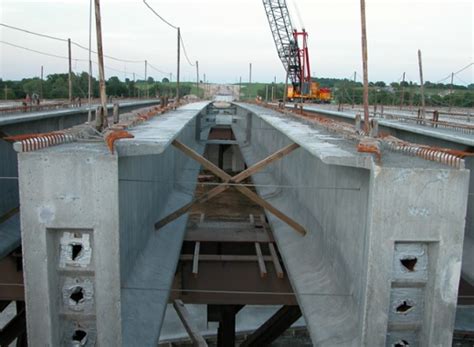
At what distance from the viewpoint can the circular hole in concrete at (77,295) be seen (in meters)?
5.64

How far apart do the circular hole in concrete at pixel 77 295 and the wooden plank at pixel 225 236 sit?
4.89 metres

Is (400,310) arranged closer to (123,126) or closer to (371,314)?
(371,314)

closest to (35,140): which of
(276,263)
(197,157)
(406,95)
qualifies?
(197,157)

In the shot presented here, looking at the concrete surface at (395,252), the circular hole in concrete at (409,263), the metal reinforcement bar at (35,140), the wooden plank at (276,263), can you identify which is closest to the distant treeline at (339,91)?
the wooden plank at (276,263)

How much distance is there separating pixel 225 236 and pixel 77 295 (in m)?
5.34

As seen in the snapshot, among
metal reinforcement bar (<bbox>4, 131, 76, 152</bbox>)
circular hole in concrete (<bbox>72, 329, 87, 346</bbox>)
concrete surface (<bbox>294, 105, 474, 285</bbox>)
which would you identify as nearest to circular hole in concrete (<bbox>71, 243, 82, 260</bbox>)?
circular hole in concrete (<bbox>72, 329, 87, 346</bbox>)

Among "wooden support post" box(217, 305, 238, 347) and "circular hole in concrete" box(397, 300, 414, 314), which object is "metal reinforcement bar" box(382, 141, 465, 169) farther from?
"wooden support post" box(217, 305, 238, 347)

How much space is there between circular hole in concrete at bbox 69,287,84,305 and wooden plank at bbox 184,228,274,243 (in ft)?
16.0

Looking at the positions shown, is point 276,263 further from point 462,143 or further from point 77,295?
point 462,143

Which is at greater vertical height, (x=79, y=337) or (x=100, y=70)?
(x=100, y=70)

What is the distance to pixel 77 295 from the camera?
18.7 feet

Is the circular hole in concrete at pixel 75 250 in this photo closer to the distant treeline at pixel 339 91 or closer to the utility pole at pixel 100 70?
the utility pole at pixel 100 70

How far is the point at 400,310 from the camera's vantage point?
5.66m

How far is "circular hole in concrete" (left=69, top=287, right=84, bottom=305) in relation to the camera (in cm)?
564
